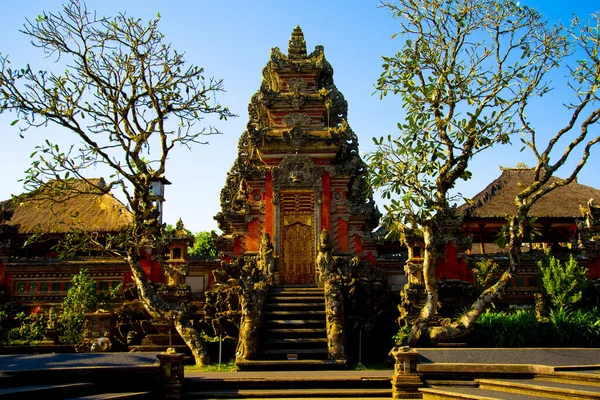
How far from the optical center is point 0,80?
44.9ft

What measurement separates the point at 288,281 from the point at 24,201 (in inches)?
284

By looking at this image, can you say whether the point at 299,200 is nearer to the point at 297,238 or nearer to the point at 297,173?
the point at 297,173

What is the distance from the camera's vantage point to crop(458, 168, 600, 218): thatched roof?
79.6ft

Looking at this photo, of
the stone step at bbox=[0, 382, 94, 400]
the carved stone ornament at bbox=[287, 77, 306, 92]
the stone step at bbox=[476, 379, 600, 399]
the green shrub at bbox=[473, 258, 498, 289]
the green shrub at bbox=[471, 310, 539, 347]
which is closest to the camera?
the stone step at bbox=[0, 382, 94, 400]

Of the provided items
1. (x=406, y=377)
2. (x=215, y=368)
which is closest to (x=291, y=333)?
(x=215, y=368)

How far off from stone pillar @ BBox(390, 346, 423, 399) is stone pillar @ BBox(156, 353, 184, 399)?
3.65 metres

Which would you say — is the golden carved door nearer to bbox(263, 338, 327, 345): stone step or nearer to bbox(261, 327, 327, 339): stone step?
bbox(261, 327, 327, 339): stone step

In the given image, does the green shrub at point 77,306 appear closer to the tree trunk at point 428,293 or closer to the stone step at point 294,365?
the stone step at point 294,365

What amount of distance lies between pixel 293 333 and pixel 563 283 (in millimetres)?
7406

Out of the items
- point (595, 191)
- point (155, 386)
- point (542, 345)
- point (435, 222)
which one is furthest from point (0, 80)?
point (595, 191)

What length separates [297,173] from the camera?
56.5 feet

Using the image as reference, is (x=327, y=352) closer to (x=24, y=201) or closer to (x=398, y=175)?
(x=398, y=175)

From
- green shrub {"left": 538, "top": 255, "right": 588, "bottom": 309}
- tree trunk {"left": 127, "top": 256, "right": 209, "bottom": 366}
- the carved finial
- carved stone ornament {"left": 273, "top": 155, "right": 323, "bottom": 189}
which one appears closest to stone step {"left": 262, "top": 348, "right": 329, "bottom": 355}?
tree trunk {"left": 127, "top": 256, "right": 209, "bottom": 366}

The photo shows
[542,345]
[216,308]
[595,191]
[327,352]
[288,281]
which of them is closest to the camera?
[327,352]
